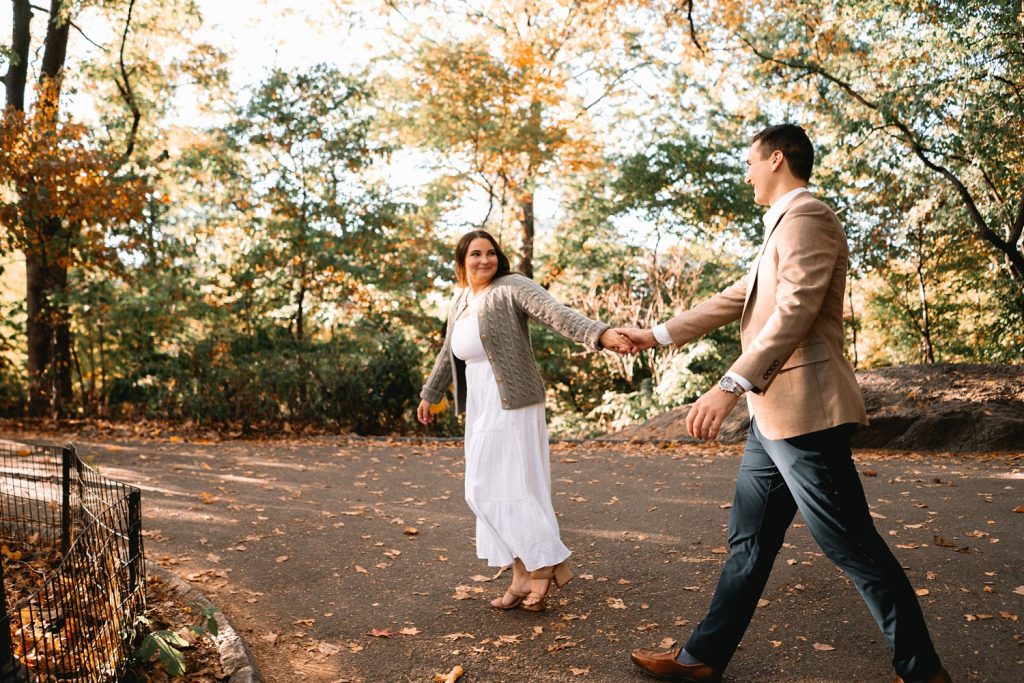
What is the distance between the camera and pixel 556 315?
14.5ft

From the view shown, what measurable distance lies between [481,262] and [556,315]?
59 cm

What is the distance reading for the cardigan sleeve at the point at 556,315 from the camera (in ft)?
14.0

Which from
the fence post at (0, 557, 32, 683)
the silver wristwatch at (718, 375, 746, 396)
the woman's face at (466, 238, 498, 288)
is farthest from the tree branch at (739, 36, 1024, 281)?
the fence post at (0, 557, 32, 683)

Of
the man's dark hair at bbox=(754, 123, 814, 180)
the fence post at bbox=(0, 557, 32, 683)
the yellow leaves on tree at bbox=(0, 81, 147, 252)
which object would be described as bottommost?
the fence post at bbox=(0, 557, 32, 683)

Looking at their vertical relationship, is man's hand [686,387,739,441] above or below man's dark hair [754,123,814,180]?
below

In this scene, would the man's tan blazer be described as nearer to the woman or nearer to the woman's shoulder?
the woman

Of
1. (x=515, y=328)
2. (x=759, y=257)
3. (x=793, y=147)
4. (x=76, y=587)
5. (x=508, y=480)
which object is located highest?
(x=793, y=147)

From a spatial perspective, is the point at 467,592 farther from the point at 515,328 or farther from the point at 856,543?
the point at 856,543

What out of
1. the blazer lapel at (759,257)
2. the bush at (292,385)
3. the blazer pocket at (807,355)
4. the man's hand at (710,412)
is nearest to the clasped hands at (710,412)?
the man's hand at (710,412)

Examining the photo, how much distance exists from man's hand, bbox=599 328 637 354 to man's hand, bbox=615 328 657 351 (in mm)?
17

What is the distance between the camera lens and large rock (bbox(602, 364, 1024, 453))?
34.5 feet

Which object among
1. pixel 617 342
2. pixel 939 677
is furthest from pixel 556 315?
pixel 939 677

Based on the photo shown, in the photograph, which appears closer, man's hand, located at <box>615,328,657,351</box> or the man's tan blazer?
the man's tan blazer

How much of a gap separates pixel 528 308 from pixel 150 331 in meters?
12.1
